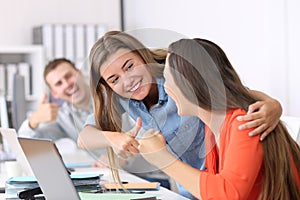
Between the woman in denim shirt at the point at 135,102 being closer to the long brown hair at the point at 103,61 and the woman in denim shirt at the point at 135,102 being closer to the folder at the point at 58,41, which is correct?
the long brown hair at the point at 103,61

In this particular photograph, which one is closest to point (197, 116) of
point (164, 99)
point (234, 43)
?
point (164, 99)

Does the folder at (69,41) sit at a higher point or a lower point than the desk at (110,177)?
higher

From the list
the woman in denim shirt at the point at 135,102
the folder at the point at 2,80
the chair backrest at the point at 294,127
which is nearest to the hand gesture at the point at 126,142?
the woman in denim shirt at the point at 135,102

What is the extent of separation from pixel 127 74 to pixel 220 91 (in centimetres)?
23

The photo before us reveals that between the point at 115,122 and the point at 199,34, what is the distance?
198 cm

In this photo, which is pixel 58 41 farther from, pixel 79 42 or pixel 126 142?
pixel 126 142

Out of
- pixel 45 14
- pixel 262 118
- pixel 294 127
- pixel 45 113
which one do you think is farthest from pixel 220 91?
pixel 45 14

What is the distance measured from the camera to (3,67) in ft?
14.6

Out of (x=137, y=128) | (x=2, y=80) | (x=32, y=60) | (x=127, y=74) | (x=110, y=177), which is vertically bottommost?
(x=110, y=177)

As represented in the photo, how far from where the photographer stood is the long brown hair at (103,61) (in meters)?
1.56

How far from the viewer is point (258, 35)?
2.91 m

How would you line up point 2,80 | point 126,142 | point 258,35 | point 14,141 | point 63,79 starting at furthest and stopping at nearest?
point 2,80 → point 63,79 → point 258,35 → point 14,141 → point 126,142

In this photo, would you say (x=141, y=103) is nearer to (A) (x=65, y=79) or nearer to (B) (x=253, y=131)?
(B) (x=253, y=131)

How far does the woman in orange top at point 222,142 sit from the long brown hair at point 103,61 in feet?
0.20
